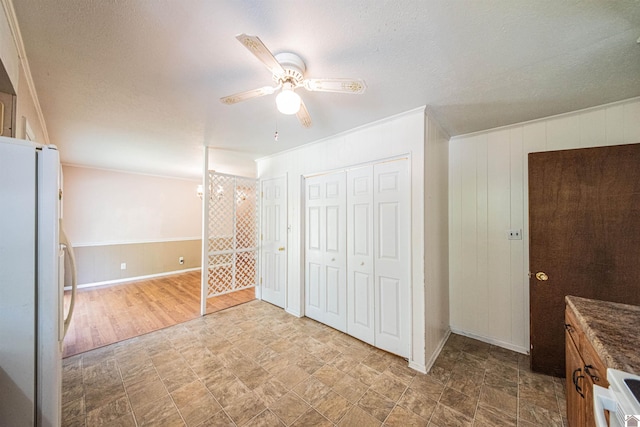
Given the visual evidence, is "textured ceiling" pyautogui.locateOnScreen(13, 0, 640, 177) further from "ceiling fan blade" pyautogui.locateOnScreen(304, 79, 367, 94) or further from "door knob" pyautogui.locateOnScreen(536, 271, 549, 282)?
"door knob" pyautogui.locateOnScreen(536, 271, 549, 282)

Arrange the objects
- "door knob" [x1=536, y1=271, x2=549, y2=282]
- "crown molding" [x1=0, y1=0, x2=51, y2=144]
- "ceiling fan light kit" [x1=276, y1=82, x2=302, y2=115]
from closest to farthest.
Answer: "crown molding" [x1=0, y1=0, x2=51, y2=144] < "ceiling fan light kit" [x1=276, y1=82, x2=302, y2=115] < "door knob" [x1=536, y1=271, x2=549, y2=282]

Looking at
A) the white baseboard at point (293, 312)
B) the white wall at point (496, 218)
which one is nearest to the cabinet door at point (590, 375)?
the white wall at point (496, 218)

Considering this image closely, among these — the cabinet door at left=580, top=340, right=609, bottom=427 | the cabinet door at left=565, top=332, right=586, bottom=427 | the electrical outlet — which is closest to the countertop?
the cabinet door at left=580, top=340, right=609, bottom=427

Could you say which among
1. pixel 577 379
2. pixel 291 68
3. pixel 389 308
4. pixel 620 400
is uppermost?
pixel 291 68

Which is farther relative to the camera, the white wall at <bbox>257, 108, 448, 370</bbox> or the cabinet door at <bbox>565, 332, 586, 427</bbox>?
the white wall at <bbox>257, 108, 448, 370</bbox>

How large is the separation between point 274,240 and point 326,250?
3.56ft

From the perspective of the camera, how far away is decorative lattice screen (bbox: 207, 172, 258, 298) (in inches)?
147

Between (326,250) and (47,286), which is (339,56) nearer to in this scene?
(47,286)

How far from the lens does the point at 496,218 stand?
2.49 meters

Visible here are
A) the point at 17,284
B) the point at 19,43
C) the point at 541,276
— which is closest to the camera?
the point at 17,284

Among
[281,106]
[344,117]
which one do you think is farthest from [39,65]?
[344,117]

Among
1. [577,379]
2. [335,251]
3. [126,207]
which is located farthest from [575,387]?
[126,207]

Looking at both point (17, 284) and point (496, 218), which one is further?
point (496, 218)

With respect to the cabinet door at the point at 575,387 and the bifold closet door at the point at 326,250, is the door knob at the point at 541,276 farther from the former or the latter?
the bifold closet door at the point at 326,250
